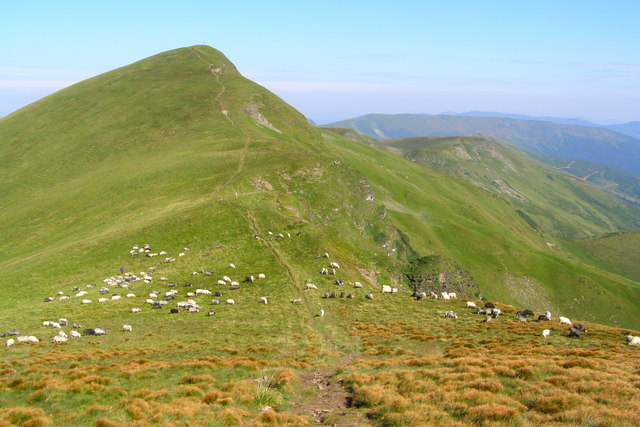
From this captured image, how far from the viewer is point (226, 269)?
6003cm

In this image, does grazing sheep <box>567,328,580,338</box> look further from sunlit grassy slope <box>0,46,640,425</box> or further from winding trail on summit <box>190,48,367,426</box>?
winding trail on summit <box>190,48,367,426</box>

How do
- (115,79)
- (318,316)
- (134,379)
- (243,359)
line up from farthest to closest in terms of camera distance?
(115,79) < (318,316) < (243,359) < (134,379)

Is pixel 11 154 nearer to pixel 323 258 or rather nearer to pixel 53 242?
pixel 53 242

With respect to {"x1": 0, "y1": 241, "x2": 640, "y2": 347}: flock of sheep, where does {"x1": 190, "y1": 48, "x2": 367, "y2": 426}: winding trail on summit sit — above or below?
above

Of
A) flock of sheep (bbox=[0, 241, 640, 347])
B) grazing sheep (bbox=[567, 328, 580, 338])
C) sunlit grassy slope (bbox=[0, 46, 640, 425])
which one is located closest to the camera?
sunlit grassy slope (bbox=[0, 46, 640, 425])

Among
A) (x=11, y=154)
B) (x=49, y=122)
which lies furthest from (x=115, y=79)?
(x=11, y=154)

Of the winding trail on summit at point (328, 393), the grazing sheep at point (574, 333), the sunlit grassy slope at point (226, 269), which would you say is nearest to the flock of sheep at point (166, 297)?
the grazing sheep at point (574, 333)

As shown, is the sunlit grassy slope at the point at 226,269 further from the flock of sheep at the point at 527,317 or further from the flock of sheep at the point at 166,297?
the flock of sheep at the point at 527,317

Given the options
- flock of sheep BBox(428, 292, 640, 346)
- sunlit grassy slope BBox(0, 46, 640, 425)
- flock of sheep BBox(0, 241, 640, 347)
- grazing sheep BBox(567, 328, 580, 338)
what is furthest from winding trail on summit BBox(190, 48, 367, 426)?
grazing sheep BBox(567, 328, 580, 338)

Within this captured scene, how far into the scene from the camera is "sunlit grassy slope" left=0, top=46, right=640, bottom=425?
22.6m

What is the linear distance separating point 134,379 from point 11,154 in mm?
154117

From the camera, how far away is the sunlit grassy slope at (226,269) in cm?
2262

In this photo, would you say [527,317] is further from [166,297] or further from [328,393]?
[166,297]

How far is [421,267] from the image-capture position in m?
108
